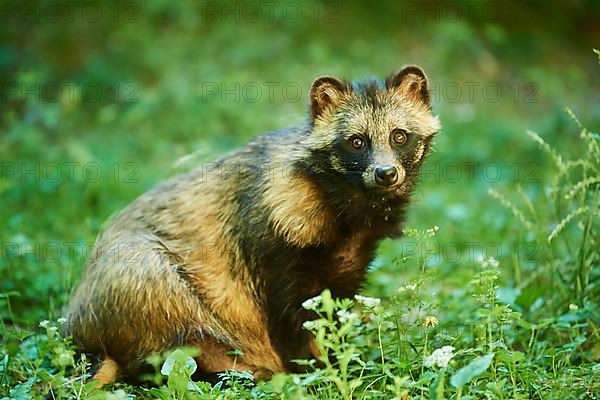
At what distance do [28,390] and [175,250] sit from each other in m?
1.46

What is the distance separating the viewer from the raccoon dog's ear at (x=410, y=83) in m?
5.61

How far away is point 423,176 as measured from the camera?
9.73m

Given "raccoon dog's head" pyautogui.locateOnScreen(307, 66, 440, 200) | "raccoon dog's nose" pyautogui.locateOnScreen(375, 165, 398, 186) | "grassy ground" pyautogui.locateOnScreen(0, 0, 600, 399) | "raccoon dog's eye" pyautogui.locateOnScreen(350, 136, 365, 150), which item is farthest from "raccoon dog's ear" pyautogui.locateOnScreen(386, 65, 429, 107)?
"grassy ground" pyautogui.locateOnScreen(0, 0, 600, 399)

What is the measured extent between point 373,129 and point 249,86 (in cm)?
635

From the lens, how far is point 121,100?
1146 centimetres

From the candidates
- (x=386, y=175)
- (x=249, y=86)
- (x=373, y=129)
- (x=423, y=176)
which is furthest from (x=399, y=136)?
(x=249, y=86)

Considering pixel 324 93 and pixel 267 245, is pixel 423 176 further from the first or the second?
pixel 267 245

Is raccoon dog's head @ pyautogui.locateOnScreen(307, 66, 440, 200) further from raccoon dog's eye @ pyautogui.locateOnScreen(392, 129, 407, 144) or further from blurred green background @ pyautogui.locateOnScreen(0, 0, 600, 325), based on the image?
blurred green background @ pyautogui.locateOnScreen(0, 0, 600, 325)

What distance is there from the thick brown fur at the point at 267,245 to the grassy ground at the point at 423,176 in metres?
0.31

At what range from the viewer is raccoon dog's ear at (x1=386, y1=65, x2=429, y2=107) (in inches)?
221

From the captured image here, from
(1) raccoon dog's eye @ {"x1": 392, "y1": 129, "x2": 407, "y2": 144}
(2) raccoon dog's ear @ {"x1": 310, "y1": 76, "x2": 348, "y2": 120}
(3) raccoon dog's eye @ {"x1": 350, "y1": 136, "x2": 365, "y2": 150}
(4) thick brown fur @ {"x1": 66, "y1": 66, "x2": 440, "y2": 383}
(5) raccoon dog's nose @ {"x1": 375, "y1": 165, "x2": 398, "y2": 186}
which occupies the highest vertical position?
(2) raccoon dog's ear @ {"x1": 310, "y1": 76, "x2": 348, "y2": 120}

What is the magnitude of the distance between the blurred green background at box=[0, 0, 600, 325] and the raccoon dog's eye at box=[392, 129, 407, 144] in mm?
2319

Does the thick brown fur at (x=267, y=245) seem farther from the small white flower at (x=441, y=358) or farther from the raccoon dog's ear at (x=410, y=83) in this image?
the small white flower at (x=441, y=358)

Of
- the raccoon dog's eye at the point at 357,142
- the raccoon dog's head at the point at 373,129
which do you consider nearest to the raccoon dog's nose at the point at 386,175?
the raccoon dog's head at the point at 373,129
